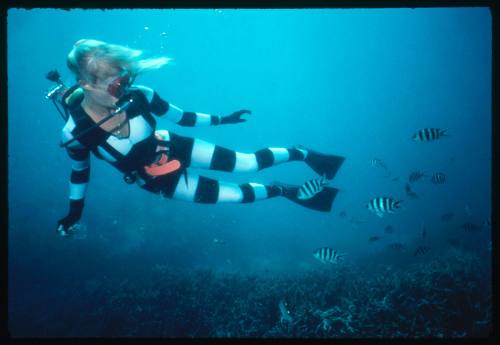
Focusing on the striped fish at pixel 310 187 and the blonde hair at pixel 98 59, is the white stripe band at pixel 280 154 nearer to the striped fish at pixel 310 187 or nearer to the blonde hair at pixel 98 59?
the striped fish at pixel 310 187

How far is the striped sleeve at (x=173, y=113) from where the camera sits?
404 cm

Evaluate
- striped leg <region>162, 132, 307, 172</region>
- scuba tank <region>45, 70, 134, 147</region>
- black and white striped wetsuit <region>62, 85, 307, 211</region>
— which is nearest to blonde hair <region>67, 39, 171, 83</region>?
scuba tank <region>45, 70, 134, 147</region>

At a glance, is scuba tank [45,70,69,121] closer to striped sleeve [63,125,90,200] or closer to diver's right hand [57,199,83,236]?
striped sleeve [63,125,90,200]

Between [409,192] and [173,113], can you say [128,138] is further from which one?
[409,192]

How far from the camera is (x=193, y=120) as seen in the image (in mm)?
4828

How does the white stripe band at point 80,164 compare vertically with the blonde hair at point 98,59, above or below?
below

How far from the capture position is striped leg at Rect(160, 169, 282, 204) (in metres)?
4.03

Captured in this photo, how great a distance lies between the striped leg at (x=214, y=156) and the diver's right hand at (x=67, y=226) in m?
1.56

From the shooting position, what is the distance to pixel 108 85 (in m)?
3.12

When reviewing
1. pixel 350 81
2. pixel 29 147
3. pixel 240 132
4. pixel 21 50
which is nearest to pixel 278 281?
pixel 29 147

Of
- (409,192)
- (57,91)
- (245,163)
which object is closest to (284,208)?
(409,192)

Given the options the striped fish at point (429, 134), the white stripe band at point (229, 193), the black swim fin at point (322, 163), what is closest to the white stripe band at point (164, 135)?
the white stripe band at point (229, 193)

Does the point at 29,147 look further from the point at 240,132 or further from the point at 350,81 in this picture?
the point at 350,81
